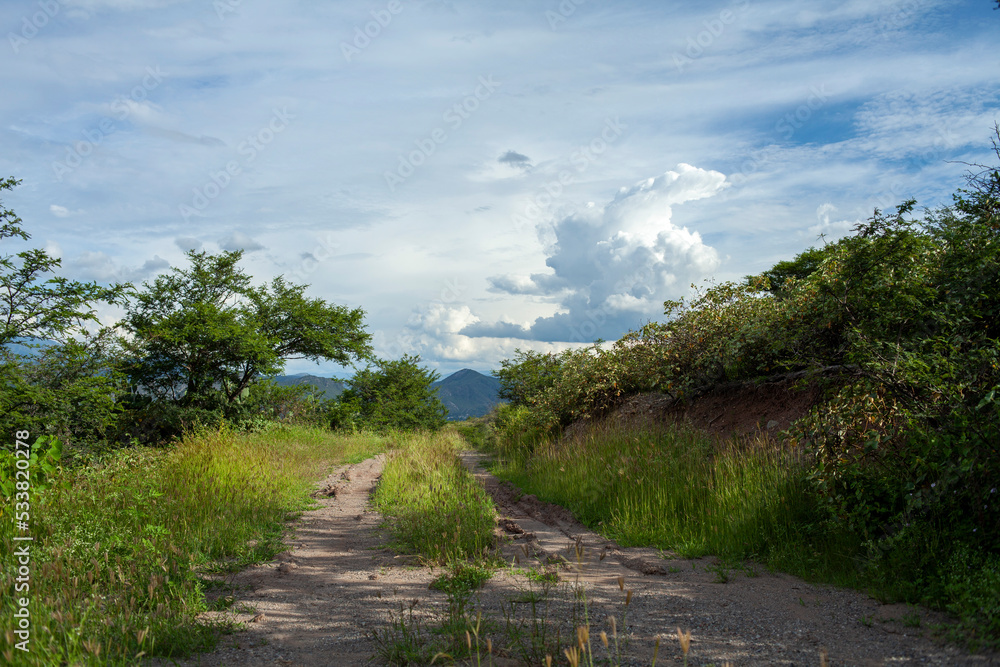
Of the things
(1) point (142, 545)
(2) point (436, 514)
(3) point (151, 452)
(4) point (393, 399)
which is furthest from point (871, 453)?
(4) point (393, 399)

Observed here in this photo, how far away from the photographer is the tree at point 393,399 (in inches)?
1246

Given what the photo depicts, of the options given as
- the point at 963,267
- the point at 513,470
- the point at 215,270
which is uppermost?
the point at 215,270

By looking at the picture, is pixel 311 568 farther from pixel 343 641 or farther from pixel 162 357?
pixel 162 357

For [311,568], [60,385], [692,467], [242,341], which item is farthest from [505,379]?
[311,568]

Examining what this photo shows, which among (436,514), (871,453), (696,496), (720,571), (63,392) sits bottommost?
(720,571)

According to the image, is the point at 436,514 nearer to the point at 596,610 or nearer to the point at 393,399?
the point at 596,610

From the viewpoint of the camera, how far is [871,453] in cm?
542

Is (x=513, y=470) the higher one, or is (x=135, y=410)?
(x=135, y=410)

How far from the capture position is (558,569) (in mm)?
5281

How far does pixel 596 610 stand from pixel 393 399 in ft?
102

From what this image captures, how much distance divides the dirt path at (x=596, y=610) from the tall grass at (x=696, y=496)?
450mm

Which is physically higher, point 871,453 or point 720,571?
point 871,453

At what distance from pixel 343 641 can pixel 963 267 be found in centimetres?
704

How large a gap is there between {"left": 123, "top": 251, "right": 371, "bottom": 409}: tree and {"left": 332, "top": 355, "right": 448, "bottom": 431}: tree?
6.87 m
